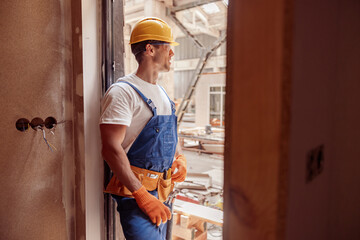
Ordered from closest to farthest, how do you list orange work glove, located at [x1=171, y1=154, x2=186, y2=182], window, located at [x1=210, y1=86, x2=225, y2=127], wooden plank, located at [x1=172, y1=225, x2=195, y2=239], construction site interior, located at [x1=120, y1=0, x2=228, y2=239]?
orange work glove, located at [x1=171, y1=154, x2=186, y2=182]
wooden plank, located at [x1=172, y1=225, x2=195, y2=239]
construction site interior, located at [x1=120, y1=0, x2=228, y2=239]
window, located at [x1=210, y1=86, x2=225, y2=127]

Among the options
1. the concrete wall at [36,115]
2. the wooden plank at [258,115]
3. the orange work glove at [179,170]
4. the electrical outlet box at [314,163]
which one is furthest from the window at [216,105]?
the wooden plank at [258,115]

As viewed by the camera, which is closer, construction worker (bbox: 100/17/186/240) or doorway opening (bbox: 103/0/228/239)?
construction worker (bbox: 100/17/186/240)

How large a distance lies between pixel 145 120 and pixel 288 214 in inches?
44.0

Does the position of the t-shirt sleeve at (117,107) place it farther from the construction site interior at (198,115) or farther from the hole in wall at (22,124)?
the construction site interior at (198,115)

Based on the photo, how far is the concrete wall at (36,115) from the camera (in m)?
1.30

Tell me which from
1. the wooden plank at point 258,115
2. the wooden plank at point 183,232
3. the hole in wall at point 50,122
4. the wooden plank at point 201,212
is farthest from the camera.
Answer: the wooden plank at point 183,232

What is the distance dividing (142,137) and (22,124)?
0.68m

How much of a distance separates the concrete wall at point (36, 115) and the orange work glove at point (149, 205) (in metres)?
0.53

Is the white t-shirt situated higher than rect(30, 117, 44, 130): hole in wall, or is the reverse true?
the white t-shirt

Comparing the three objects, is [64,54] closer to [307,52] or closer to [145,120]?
[145,120]

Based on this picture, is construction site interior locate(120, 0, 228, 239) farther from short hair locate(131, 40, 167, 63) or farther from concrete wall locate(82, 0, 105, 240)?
concrete wall locate(82, 0, 105, 240)

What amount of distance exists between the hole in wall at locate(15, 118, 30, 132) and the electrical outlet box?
1.42 m

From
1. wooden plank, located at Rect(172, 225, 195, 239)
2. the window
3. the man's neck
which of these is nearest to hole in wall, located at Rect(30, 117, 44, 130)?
the man's neck

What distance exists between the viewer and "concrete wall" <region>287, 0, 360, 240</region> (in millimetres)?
510
